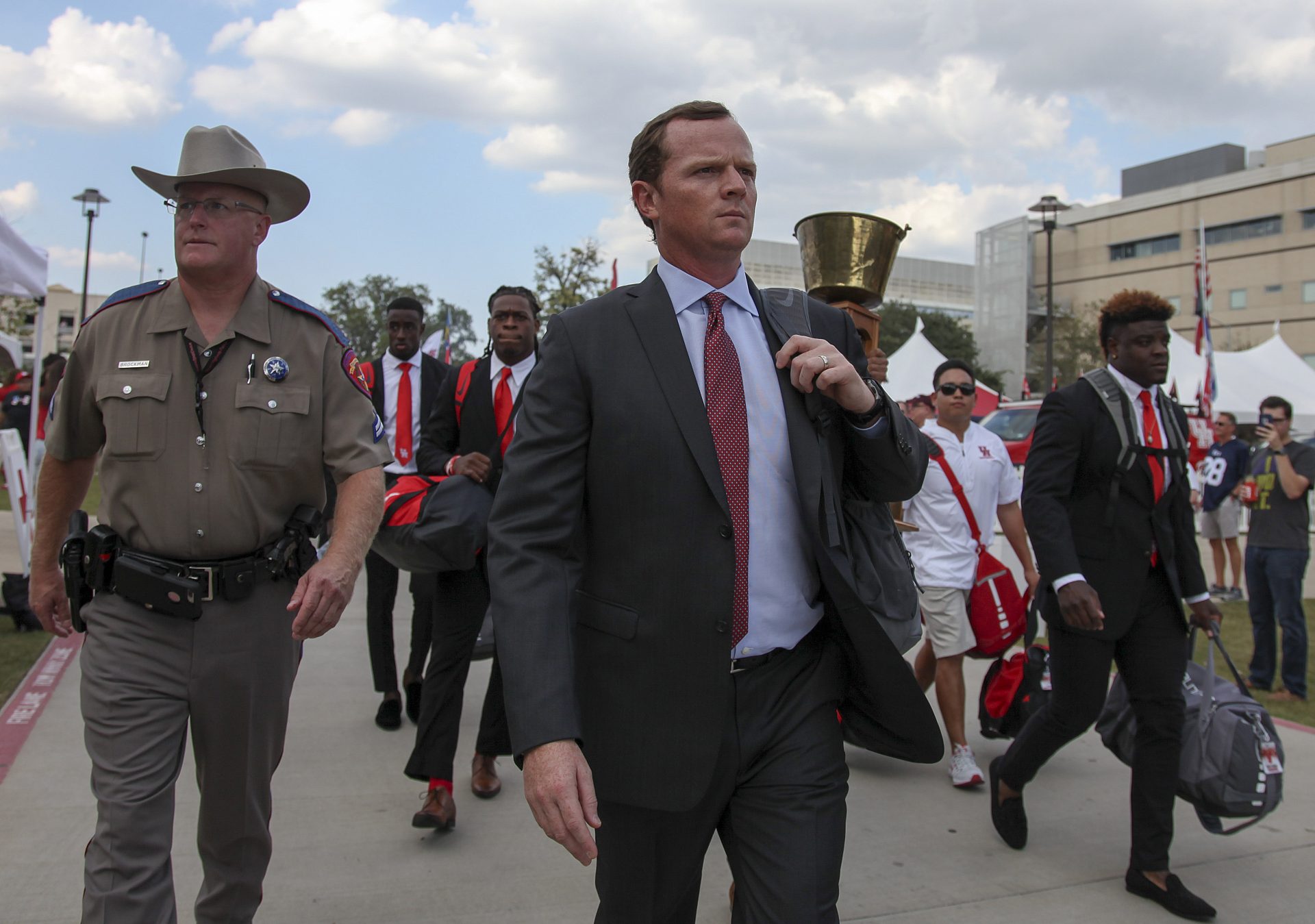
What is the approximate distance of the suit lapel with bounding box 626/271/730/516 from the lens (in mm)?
2090

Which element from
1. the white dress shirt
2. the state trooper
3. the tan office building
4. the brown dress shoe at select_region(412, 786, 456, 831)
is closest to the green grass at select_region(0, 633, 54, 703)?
the white dress shirt

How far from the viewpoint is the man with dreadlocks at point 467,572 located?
425cm

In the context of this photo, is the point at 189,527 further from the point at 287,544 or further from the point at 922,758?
the point at 922,758

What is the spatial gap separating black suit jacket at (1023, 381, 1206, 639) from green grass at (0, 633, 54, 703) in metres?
5.48

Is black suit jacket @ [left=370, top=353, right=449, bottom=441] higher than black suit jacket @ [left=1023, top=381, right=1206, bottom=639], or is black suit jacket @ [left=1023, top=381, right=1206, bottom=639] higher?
black suit jacket @ [left=370, top=353, right=449, bottom=441]

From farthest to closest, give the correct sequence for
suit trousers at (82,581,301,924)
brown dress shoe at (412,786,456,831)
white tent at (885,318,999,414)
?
white tent at (885,318,999,414)
brown dress shoe at (412,786,456,831)
suit trousers at (82,581,301,924)

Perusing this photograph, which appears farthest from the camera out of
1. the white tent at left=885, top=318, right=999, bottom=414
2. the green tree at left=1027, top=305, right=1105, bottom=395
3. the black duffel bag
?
the green tree at left=1027, top=305, right=1105, bottom=395

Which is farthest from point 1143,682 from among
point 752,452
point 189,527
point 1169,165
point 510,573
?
point 1169,165

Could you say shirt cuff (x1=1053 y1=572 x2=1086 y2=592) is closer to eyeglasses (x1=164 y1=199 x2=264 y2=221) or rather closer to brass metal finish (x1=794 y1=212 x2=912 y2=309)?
brass metal finish (x1=794 y1=212 x2=912 y2=309)

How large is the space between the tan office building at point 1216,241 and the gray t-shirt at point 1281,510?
174 feet

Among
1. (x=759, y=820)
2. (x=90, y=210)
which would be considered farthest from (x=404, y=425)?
(x=90, y=210)

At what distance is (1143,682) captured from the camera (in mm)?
3871

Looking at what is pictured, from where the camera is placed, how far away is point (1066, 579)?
383 cm

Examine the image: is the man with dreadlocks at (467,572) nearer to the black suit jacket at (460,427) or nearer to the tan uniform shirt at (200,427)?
the black suit jacket at (460,427)
